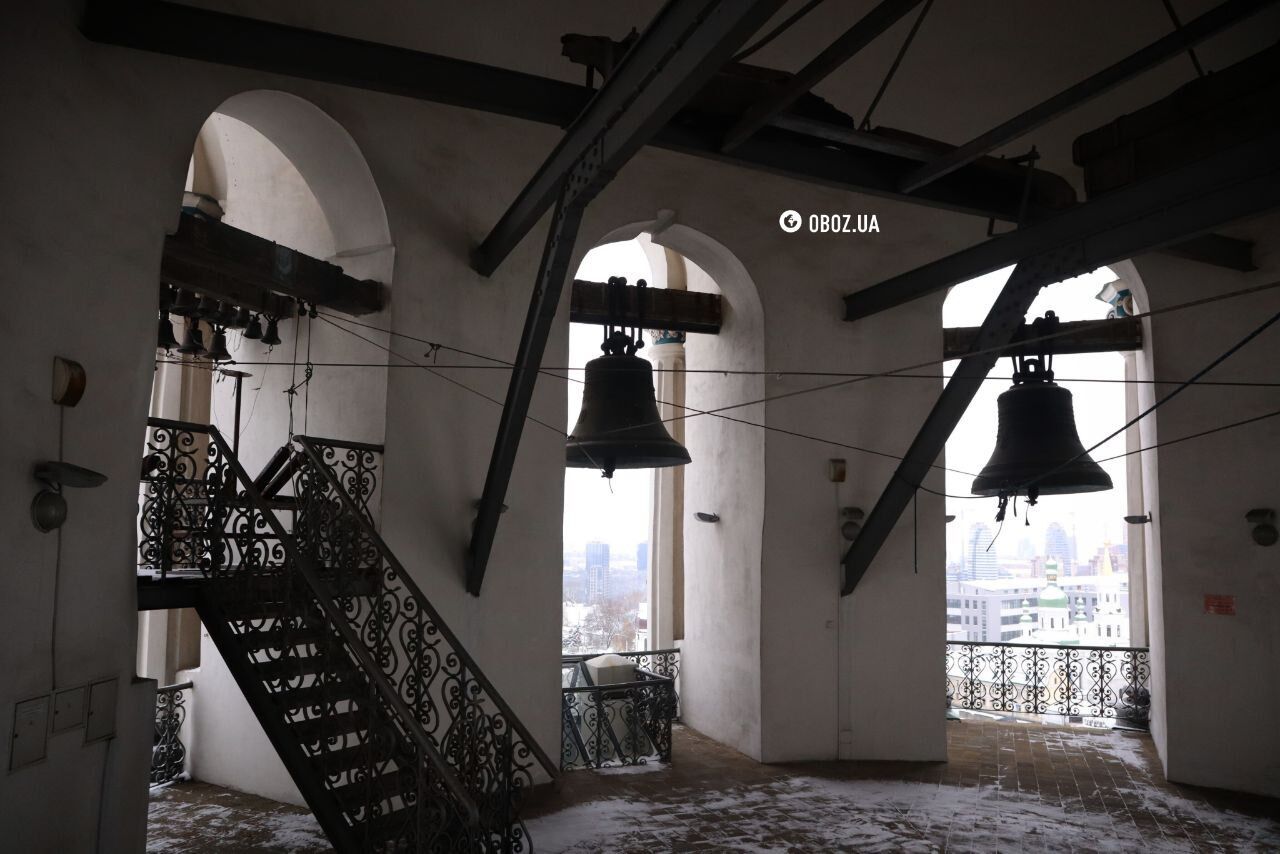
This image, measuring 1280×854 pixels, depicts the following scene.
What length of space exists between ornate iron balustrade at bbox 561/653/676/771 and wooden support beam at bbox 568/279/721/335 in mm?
3664

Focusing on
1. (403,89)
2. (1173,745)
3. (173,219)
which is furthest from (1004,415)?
(173,219)

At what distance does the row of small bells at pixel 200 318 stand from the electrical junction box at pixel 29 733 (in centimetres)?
249

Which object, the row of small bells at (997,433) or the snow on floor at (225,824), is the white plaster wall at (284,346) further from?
the row of small bells at (997,433)

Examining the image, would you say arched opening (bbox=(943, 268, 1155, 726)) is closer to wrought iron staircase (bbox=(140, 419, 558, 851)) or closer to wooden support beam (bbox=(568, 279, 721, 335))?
wooden support beam (bbox=(568, 279, 721, 335))

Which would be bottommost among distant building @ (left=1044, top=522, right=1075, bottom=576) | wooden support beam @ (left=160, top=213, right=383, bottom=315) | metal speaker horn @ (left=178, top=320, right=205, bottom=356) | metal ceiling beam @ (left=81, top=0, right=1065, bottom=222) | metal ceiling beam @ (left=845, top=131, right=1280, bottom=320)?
distant building @ (left=1044, top=522, right=1075, bottom=576)

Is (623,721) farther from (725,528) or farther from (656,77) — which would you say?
(656,77)

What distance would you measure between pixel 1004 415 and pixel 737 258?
10.5 ft

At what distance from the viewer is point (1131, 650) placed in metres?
11.1

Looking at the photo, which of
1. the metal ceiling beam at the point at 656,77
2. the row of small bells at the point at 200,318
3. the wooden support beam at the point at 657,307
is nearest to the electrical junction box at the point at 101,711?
the row of small bells at the point at 200,318

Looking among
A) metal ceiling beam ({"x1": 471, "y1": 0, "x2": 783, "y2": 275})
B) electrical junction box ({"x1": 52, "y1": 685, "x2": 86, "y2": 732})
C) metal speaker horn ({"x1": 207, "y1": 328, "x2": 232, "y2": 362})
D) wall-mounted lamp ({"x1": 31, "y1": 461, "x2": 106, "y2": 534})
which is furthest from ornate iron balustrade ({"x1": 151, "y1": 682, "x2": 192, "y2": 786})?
metal ceiling beam ({"x1": 471, "y1": 0, "x2": 783, "y2": 275})

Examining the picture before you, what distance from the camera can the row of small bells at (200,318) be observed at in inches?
237

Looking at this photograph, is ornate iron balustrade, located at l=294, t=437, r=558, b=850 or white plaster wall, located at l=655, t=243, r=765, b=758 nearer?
ornate iron balustrade, located at l=294, t=437, r=558, b=850

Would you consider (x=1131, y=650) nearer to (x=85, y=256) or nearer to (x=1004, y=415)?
(x=1004, y=415)

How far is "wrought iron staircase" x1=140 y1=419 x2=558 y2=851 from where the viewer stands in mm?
4824
